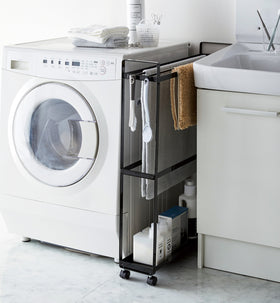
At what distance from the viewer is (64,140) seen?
2.70m

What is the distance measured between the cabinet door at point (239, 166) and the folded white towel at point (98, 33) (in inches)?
18.6

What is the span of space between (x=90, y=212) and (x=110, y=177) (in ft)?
0.61

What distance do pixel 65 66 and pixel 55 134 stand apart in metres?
0.29

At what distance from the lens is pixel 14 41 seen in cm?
357

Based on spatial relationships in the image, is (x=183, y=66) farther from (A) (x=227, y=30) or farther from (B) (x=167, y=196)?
(B) (x=167, y=196)

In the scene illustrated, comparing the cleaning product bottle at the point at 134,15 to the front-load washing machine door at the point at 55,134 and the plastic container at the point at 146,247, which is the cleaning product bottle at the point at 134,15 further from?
the plastic container at the point at 146,247

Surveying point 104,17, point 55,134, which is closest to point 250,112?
point 55,134

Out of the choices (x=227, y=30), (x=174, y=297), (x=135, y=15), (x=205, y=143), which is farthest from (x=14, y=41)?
(x=174, y=297)

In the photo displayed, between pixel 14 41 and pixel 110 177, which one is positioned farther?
pixel 14 41

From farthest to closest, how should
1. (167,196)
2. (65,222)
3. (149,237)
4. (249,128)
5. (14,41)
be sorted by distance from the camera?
1. (14,41)
2. (167,196)
3. (65,222)
4. (149,237)
5. (249,128)

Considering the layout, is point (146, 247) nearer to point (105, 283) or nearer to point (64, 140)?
point (105, 283)

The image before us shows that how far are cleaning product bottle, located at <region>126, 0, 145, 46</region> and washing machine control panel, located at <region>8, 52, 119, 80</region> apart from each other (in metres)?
0.35

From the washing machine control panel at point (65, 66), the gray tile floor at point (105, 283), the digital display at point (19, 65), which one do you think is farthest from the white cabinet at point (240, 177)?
the digital display at point (19, 65)

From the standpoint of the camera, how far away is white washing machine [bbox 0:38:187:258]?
257cm
